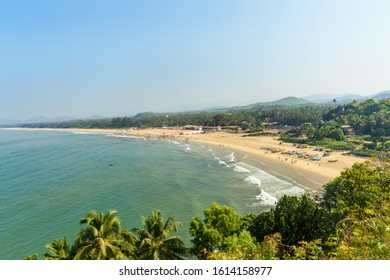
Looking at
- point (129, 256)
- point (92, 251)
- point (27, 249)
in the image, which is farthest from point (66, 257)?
point (27, 249)

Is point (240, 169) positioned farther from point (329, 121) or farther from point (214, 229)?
point (329, 121)

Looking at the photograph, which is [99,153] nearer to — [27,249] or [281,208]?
[27,249]

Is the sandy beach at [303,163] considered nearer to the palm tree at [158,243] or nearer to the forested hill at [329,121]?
the forested hill at [329,121]

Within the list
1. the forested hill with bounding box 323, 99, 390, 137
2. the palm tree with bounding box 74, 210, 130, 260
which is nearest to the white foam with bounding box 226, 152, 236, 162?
the forested hill with bounding box 323, 99, 390, 137

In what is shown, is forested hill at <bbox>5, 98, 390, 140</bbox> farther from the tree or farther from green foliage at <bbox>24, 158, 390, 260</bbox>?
the tree

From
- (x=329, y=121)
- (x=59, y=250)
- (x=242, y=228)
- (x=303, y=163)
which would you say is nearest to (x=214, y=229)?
(x=242, y=228)

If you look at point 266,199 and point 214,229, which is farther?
point 266,199
